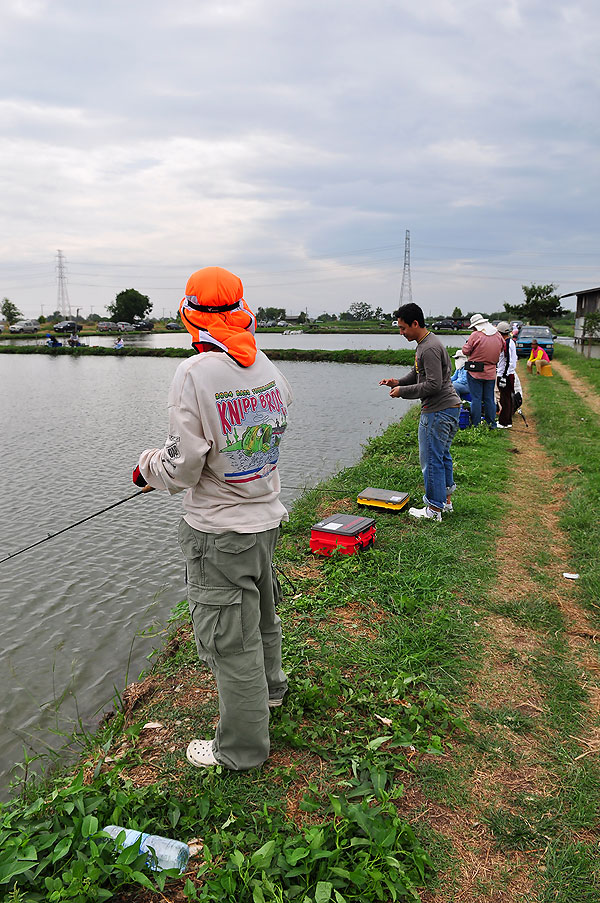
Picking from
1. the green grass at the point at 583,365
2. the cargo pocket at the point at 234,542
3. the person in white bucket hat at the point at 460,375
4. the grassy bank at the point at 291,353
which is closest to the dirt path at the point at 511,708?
the cargo pocket at the point at 234,542

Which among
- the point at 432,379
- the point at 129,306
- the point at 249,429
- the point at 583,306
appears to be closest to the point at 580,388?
the point at 432,379

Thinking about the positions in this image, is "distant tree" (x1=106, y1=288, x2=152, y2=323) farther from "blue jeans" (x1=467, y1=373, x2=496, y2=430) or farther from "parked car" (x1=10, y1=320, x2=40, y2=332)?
"blue jeans" (x1=467, y1=373, x2=496, y2=430)

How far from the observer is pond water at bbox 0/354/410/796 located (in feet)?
15.5

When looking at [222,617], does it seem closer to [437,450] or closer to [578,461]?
[437,450]

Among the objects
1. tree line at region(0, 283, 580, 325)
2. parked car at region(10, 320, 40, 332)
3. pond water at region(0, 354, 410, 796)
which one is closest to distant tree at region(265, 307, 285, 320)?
tree line at region(0, 283, 580, 325)

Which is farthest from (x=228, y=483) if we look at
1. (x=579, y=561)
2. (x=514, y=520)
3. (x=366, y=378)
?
(x=366, y=378)

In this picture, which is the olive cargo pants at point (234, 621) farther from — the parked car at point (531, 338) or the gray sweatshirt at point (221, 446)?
the parked car at point (531, 338)

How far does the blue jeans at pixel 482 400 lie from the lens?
1073 cm

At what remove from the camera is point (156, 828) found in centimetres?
266

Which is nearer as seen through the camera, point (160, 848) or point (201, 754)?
point (160, 848)

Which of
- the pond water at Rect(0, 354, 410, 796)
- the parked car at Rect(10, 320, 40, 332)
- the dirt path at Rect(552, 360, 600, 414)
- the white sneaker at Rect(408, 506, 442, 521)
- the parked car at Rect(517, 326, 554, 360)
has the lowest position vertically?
the pond water at Rect(0, 354, 410, 796)

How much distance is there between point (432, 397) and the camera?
6027 mm

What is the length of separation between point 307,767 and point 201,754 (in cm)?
54

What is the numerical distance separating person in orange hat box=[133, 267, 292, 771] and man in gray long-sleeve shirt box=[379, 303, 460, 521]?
3.14m
